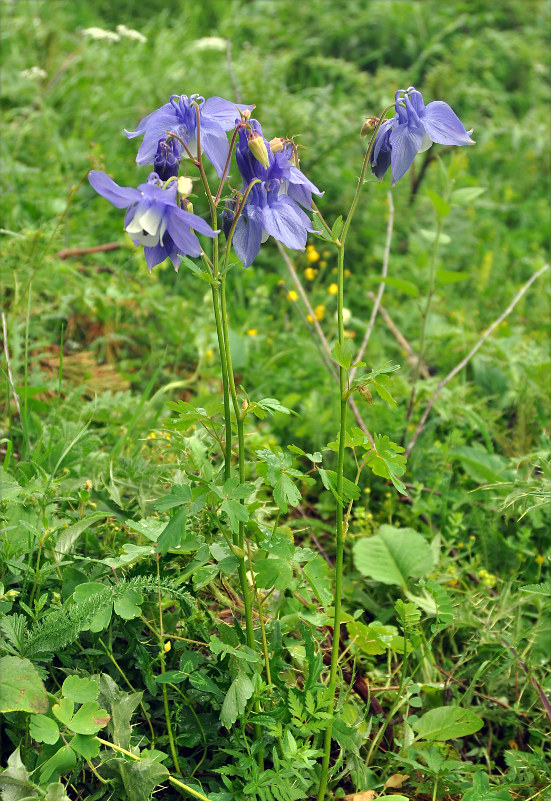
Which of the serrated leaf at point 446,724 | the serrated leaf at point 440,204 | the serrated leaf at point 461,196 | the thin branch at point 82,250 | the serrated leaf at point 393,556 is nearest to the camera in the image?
the serrated leaf at point 446,724

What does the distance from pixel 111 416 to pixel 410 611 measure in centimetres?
119

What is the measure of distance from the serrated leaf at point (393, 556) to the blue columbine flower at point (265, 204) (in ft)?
3.14

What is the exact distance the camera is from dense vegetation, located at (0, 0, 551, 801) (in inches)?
51.1

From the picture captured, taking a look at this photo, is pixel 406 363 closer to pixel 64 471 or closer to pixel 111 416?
pixel 111 416

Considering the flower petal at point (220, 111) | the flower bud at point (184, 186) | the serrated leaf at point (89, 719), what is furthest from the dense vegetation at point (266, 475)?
the flower petal at point (220, 111)

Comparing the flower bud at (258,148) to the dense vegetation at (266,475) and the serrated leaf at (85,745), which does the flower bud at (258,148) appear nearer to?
the dense vegetation at (266,475)

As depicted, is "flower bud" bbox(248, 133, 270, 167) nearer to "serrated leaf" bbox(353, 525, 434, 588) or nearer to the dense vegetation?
the dense vegetation

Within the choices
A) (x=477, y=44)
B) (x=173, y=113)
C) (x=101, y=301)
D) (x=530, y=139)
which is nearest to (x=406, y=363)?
(x=101, y=301)

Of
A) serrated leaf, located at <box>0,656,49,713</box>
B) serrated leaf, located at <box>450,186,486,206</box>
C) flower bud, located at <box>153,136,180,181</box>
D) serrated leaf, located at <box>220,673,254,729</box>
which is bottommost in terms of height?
serrated leaf, located at <box>220,673,254,729</box>

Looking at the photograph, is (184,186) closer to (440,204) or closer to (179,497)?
(179,497)

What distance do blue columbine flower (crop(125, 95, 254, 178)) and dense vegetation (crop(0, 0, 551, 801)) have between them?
230 mm

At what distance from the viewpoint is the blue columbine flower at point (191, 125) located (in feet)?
3.92

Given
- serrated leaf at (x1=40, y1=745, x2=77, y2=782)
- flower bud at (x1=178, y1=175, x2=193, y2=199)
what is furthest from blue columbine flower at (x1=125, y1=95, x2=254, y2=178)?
serrated leaf at (x1=40, y1=745, x2=77, y2=782)

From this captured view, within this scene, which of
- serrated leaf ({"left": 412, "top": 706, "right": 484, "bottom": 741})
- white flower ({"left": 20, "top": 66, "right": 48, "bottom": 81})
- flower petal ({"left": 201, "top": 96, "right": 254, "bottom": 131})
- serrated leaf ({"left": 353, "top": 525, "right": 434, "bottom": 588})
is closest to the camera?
flower petal ({"left": 201, "top": 96, "right": 254, "bottom": 131})
